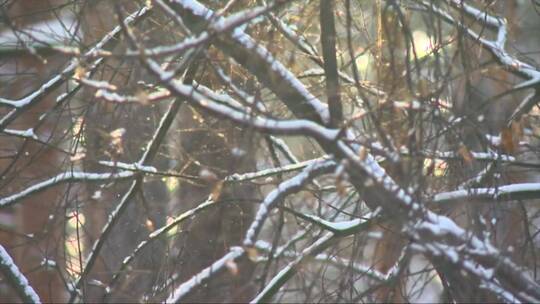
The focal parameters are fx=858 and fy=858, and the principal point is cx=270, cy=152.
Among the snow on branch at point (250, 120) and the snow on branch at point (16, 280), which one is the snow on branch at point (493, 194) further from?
the snow on branch at point (16, 280)

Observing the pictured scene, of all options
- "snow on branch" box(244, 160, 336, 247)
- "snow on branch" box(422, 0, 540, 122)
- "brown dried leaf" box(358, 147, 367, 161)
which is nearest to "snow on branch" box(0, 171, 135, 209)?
"snow on branch" box(244, 160, 336, 247)

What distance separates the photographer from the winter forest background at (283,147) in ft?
13.9

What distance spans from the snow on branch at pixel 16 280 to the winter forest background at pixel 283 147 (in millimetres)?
17

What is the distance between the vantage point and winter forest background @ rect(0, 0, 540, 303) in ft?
13.9

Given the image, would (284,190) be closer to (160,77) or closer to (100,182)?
(160,77)

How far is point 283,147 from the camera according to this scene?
7016 millimetres

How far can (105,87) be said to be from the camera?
397 centimetres

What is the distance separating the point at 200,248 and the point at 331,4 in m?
1.98

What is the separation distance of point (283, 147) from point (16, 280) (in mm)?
2391

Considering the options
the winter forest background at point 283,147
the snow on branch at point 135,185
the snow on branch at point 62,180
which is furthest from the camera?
the snow on branch at point 135,185

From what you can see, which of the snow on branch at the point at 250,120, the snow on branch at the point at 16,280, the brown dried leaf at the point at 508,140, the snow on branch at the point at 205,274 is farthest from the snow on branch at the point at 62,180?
the brown dried leaf at the point at 508,140

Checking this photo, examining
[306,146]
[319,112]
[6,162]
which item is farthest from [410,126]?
[6,162]

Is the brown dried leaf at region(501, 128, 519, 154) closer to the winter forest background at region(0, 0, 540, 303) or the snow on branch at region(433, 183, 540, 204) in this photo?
the winter forest background at region(0, 0, 540, 303)

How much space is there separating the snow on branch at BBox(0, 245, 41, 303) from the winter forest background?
17mm
